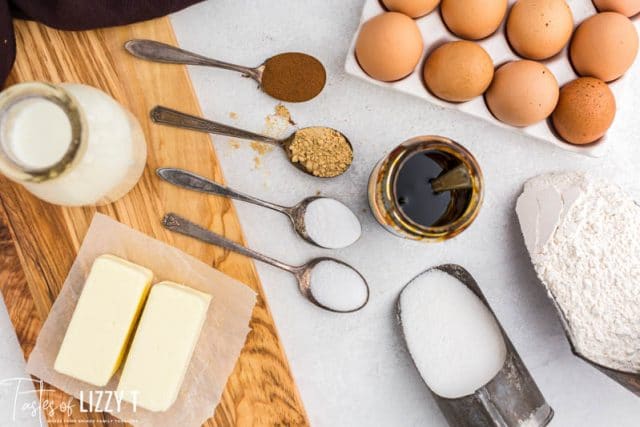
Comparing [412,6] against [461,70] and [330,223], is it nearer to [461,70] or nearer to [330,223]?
[461,70]

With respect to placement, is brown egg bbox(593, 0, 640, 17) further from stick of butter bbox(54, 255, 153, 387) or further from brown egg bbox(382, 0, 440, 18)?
stick of butter bbox(54, 255, 153, 387)

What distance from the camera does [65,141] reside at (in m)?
0.72

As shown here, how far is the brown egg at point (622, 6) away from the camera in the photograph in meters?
0.91

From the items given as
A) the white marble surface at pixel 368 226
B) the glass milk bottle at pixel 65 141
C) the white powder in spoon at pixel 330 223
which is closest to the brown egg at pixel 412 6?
the white marble surface at pixel 368 226

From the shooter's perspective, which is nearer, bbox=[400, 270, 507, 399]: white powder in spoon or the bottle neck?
the bottle neck

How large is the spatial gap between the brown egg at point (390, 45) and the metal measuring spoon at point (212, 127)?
0.14 metres

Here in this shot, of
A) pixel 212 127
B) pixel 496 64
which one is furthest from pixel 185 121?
pixel 496 64

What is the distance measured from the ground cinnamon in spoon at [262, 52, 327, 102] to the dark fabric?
20 centimetres

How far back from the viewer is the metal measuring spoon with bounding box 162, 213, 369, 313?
0.92 meters

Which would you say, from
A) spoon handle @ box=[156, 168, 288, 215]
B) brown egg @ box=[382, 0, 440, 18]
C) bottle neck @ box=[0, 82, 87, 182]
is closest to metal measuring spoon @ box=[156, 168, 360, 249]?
spoon handle @ box=[156, 168, 288, 215]

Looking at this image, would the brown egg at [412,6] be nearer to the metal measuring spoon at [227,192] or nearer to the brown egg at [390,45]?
the brown egg at [390,45]

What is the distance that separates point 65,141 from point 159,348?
0.33 m

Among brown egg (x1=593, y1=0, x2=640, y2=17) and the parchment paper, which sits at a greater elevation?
brown egg (x1=593, y1=0, x2=640, y2=17)

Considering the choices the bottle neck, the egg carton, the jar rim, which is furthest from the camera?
the egg carton
